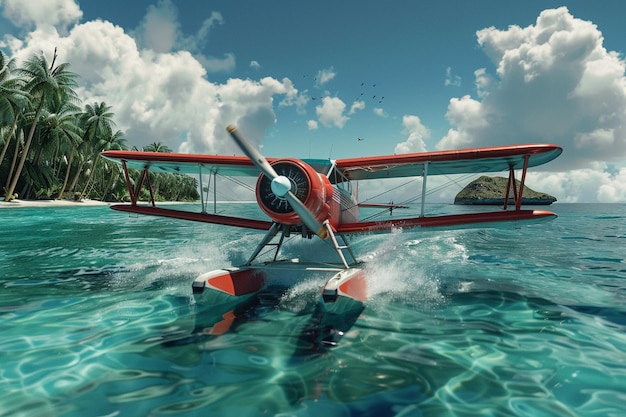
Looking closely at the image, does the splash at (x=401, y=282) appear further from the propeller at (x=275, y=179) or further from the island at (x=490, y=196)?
the island at (x=490, y=196)

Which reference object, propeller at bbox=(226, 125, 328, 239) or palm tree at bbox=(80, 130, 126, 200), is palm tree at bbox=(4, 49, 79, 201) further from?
propeller at bbox=(226, 125, 328, 239)

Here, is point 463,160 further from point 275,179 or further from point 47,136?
point 47,136

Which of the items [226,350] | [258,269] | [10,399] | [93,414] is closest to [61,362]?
[10,399]

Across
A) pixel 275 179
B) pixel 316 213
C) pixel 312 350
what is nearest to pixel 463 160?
pixel 316 213

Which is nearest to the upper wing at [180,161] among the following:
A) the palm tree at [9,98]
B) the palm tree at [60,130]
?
the palm tree at [9,98]

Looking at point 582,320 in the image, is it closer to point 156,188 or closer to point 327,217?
point 327,217

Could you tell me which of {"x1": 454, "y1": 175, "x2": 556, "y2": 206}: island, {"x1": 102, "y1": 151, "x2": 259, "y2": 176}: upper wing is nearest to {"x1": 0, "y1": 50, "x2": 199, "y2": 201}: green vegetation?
{"x1": 102, "y1": 151, "x2": 259, "y2": 176}: upper wing

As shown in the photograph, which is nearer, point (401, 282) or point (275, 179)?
point (275, 179)
